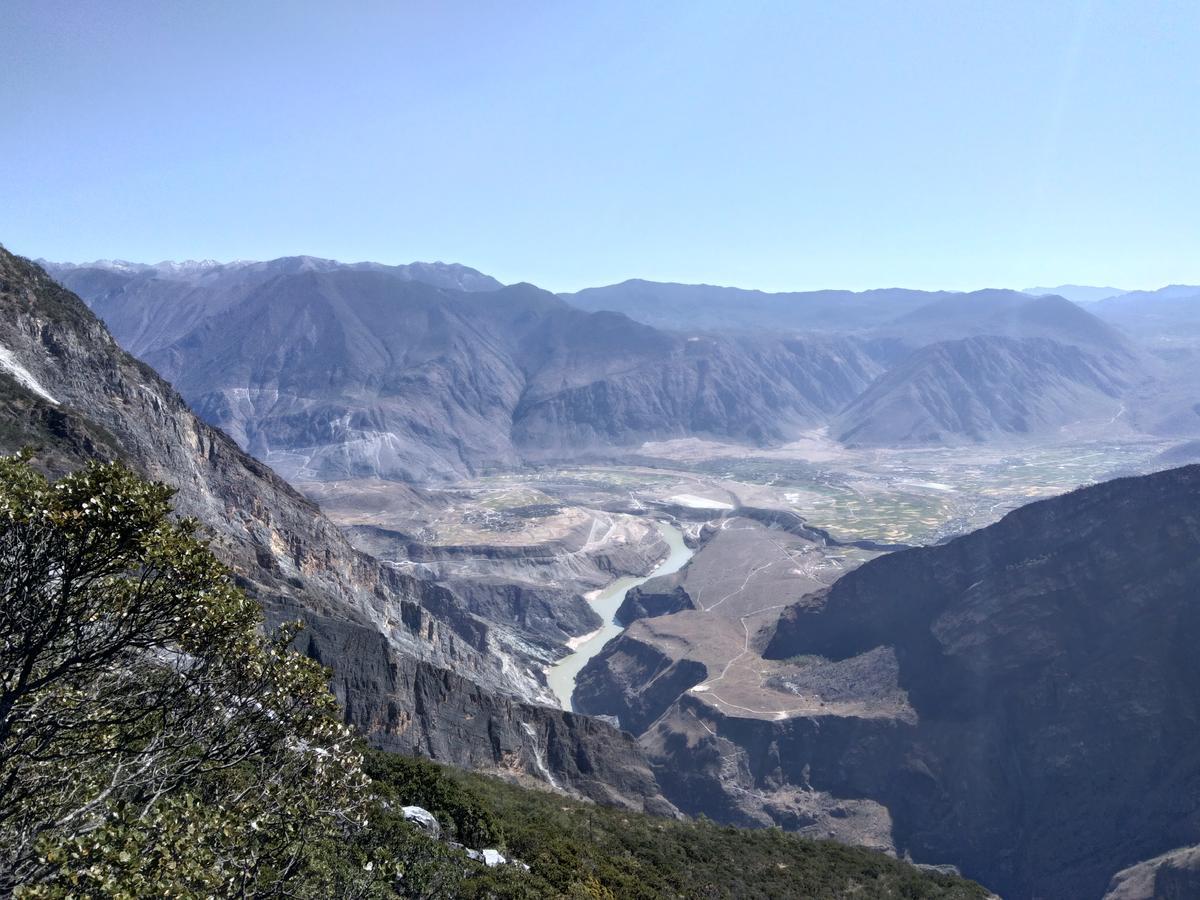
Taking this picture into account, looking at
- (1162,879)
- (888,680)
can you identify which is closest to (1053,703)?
(888,680)

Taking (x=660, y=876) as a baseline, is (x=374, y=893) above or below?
above

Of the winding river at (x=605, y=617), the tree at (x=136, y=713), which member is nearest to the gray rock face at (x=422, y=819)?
the tree at (x=136, y=713)

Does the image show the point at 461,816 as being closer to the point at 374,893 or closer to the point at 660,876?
the point at 660,876

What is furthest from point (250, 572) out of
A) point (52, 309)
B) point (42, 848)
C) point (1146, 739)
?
point (1146, 739)

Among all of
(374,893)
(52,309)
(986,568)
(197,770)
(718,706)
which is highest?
(52,309)

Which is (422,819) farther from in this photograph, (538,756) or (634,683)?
(634,683)

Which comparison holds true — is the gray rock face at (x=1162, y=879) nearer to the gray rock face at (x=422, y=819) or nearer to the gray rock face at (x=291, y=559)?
the gray rock face at (x=291, y=559)
